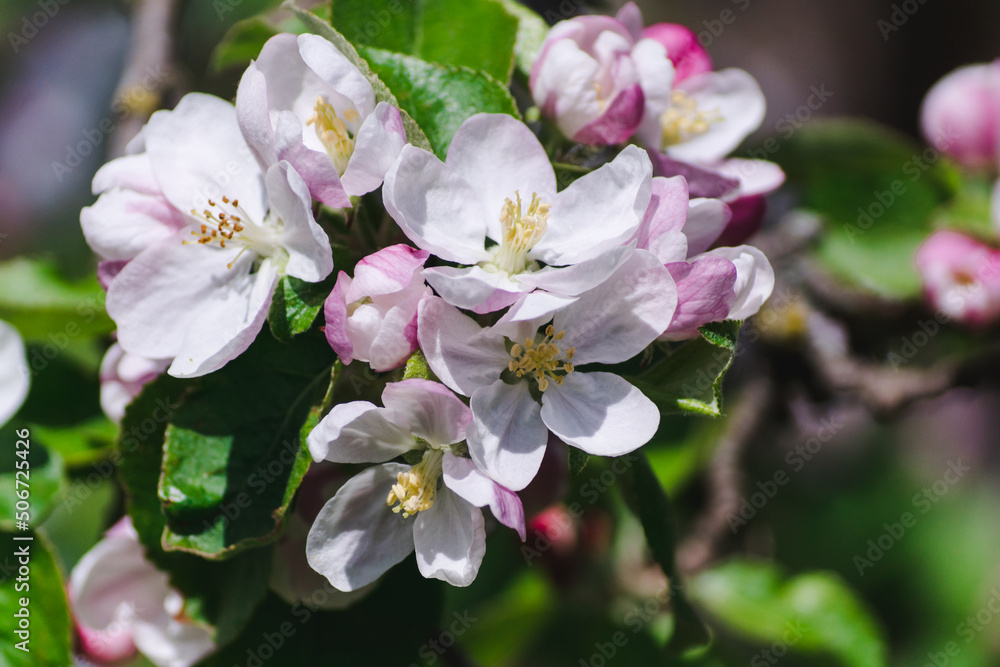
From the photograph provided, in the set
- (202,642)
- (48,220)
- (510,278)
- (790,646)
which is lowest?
(48,220)

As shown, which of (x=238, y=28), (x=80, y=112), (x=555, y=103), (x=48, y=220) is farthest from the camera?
(x=80, y=112)

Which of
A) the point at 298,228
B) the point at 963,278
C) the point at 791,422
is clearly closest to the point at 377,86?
the point at 298,228

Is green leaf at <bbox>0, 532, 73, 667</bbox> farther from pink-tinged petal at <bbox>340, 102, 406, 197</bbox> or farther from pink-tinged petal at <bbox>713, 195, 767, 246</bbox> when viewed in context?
pink-tinged petal at <bbox>713, 195, 767, 246</bbox>

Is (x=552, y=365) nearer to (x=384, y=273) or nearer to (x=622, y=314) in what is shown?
(x=622, y=314)

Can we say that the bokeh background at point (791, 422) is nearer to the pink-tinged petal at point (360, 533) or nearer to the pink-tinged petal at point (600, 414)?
the pink-tinged petal at point (360, 533)

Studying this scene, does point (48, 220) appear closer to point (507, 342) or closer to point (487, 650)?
point (487, 650)

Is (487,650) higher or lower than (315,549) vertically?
lower

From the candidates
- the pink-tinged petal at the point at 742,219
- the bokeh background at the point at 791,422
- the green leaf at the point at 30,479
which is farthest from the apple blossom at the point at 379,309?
the bokeh background at the point at 791,422

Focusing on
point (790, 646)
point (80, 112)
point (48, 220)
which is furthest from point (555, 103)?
point (80, 112)
